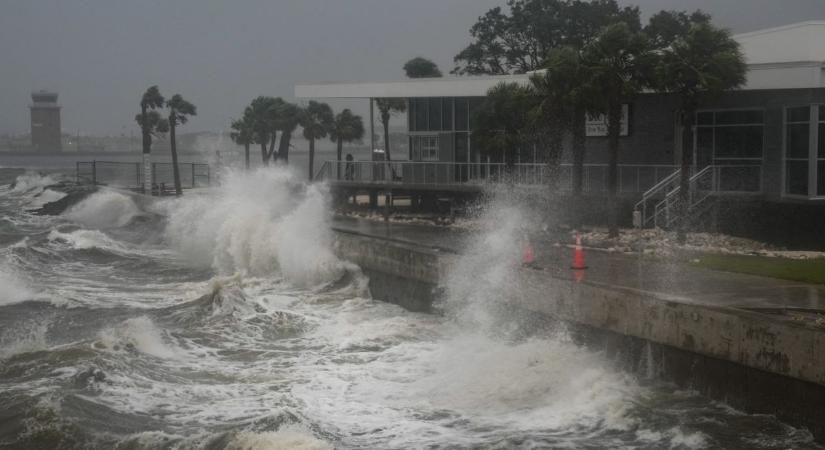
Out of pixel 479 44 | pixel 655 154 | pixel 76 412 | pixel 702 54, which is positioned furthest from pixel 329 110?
pixel 76 412

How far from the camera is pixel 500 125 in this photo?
3033cm

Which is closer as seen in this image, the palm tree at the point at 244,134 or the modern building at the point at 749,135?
the modern building at the point at 749,135

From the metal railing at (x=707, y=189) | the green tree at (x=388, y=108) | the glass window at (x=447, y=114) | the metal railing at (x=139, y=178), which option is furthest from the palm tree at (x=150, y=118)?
the metal railing at (x=707, y=189)

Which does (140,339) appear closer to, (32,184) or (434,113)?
(434,113)

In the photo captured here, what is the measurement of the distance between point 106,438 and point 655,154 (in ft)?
66.2

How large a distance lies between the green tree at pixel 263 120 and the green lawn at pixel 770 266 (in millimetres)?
44326

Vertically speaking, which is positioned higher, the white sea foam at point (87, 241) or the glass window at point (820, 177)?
the glass window at point (820, 177)

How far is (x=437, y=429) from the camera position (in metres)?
12.5

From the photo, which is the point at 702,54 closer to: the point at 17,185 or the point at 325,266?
the point at 325,266

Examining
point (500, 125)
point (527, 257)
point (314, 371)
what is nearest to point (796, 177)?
point (527, 257)

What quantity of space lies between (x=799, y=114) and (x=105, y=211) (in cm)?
3678

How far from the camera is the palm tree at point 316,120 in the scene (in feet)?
187

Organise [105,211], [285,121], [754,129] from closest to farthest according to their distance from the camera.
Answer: [754,129] → [105,211] → [285,121]

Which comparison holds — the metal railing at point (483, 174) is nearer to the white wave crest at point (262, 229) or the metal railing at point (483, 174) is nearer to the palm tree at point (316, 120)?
the white wave crest at point (262, 229)
